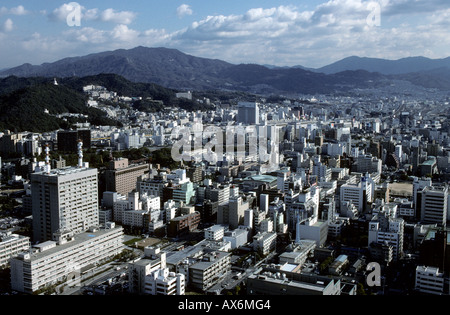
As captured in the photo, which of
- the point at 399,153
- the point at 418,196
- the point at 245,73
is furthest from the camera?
the point at 245,73

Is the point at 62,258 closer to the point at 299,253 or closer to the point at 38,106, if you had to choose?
the point at 299,253

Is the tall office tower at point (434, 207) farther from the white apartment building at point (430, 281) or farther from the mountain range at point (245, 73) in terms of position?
the mountain range at point (245, 73)

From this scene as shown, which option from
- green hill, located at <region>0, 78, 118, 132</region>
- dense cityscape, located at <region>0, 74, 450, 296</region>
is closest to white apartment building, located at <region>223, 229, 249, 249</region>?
dense cityscape, located at <region>0, 74, 450, 296</region>

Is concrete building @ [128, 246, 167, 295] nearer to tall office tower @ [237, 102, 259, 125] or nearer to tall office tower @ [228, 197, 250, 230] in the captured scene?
tall office tower @ [228, 197, 250, 230]

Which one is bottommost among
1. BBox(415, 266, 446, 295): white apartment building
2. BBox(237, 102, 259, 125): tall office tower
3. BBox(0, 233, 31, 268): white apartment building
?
BBox(415, 266, 446, 295): white apartment building

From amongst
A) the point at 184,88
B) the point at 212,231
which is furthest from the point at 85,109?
the point at 212,231

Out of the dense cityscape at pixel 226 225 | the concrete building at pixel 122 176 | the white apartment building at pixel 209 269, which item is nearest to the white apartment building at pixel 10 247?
the dense cityscape at pixel 226 225

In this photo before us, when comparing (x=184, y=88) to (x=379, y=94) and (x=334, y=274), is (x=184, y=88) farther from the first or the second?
(x=334, y=274)

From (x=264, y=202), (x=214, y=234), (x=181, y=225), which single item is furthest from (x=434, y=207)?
(x=181, y=225)
